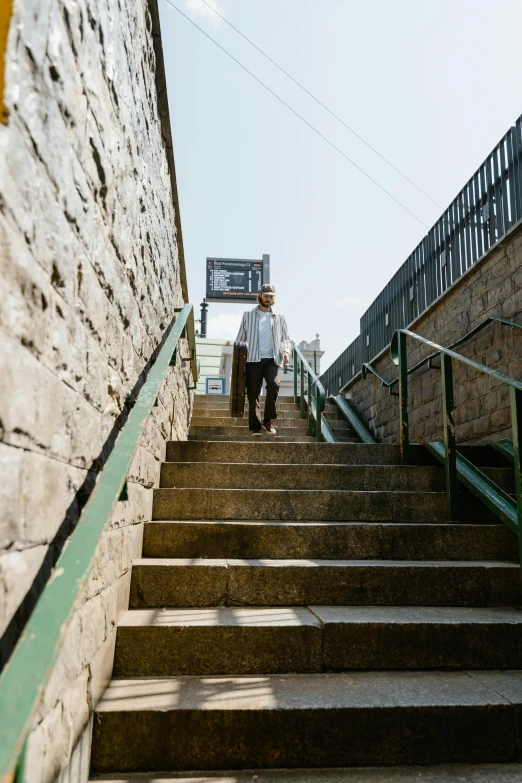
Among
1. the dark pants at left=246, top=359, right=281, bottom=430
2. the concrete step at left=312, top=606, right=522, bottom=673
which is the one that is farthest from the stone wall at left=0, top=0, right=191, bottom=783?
the dark pants at left=246, top=359, right=281, bottom=430

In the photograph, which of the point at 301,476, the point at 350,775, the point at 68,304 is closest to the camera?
the point at 68,304

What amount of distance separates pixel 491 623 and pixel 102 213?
2.13 meters

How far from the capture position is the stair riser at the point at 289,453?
4.08m

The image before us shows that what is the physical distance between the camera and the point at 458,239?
574cm

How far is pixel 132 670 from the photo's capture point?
224 cm

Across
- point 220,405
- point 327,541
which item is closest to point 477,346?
point 327,541

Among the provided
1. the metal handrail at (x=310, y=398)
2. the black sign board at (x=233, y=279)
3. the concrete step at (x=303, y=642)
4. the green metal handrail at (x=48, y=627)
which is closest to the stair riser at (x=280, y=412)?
the metal handrail at (x=310, y=398)

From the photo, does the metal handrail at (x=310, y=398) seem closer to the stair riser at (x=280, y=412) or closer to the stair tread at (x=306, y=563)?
the stair riser at (x=280, y=412)

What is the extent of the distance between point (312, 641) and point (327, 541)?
2.62 ft

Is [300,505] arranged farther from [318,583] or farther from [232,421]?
[232,421]

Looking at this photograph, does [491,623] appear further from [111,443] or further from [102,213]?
[102,213]

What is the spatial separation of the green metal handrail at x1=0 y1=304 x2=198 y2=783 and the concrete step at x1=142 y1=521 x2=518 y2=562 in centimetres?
135

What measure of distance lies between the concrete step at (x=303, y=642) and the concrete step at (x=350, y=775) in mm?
426

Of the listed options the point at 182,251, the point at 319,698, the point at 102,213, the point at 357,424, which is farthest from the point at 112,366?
the point at 357,424
